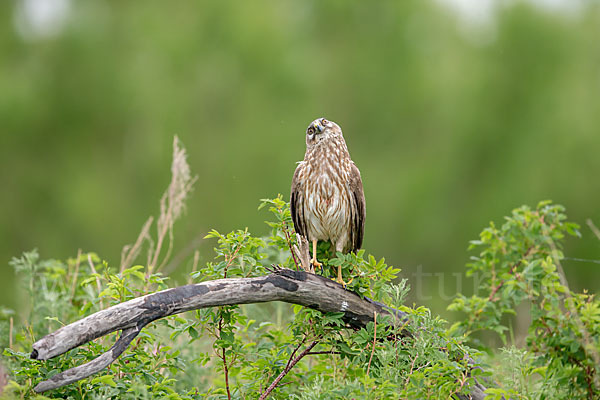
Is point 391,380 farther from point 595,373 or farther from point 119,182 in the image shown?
point 119,182

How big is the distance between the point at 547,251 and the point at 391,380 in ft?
5.35

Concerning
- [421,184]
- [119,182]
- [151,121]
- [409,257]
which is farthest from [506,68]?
[119,182]

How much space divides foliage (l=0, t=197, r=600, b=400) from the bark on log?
0.27 ft

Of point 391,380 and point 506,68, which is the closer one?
point 391,380

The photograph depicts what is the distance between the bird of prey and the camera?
14.6 ft

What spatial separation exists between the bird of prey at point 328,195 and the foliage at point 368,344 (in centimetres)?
46

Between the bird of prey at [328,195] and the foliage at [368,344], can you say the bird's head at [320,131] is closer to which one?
the bird of prey at [328,195]

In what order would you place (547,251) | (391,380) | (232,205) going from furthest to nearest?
(232,205)
(547,251)
(391,380)

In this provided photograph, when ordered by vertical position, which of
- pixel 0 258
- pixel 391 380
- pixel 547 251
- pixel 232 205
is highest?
pixel 232 205

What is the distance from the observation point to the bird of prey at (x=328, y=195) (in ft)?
14.6

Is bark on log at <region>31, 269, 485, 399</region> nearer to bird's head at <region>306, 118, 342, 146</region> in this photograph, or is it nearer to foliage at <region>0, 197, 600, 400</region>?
foliage at <region>0, 197, 600, 400</region>

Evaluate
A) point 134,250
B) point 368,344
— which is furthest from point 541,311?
point 134,250

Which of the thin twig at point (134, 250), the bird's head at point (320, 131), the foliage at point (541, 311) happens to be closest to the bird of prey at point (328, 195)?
the bird's head at point (320, 131)

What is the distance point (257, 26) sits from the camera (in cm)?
1405
